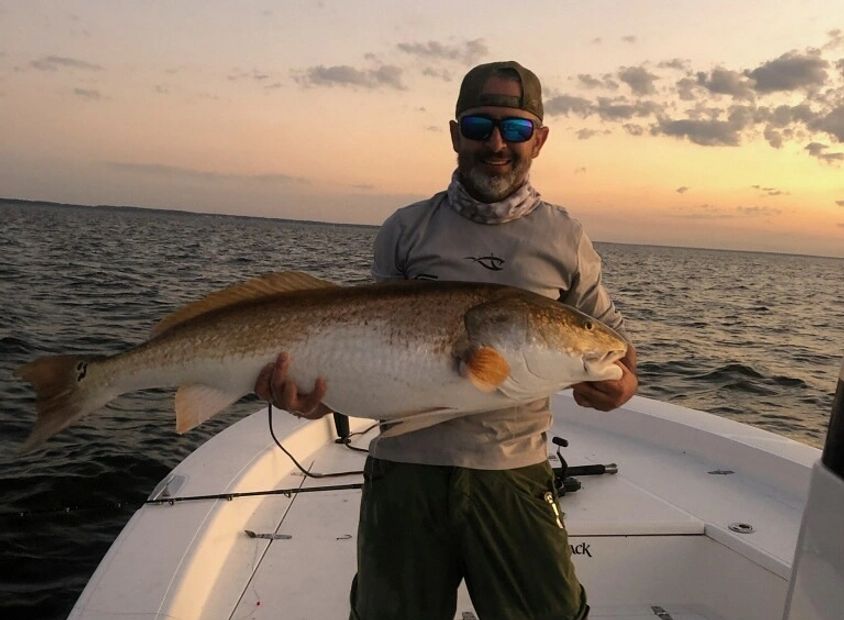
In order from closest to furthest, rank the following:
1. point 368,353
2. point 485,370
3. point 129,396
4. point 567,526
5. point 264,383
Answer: point 485,370, point 368,353, point 264,383, point 567,526, point 129,396

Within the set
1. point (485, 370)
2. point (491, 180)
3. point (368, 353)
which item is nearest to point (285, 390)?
point (368, 353)

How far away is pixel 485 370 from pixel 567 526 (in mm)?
2243

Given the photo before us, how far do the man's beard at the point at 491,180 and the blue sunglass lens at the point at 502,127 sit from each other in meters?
0.10

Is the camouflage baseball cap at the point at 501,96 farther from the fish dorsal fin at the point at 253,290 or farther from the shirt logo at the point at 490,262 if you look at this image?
the fish dorsal fin at the point at 253,290

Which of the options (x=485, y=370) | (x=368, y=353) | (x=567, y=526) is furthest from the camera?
(x=567, y=526)

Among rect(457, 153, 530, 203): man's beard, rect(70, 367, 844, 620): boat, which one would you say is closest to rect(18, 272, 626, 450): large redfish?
rect(457, 153, 530, 203): man's beard

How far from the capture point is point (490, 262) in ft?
10.6

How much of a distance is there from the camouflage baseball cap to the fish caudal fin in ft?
5.80

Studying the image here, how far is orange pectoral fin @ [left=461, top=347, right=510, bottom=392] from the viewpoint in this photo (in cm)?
283

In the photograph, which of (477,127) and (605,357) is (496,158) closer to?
(477,127)

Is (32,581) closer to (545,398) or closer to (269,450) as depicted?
(269,450)

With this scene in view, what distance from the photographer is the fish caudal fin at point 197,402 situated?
3260 mm

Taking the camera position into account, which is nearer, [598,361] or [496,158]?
[598,361]

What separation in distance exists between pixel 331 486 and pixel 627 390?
9.65 feet
